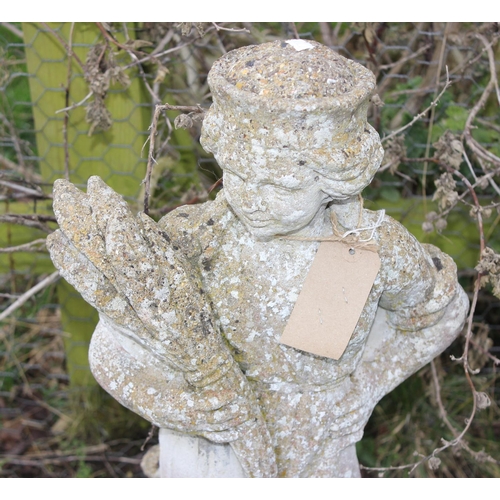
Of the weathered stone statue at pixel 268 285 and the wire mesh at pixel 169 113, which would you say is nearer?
the weathered stone statue at pixel 268 285

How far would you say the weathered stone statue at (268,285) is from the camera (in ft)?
2.64

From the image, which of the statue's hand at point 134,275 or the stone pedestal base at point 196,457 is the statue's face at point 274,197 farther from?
the stone pedestal base at point 196,457

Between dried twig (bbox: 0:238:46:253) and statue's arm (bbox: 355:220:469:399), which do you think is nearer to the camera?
statue's arm (bbox: 355:220:469:399)

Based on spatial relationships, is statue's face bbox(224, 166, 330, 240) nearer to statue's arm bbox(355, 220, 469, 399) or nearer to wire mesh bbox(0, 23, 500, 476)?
statue's arm bbox(355, 220, 469, 399)

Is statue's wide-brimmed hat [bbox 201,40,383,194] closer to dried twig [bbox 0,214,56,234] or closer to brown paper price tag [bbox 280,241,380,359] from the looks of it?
brown paper price tag [bbox 280,241,380,359]

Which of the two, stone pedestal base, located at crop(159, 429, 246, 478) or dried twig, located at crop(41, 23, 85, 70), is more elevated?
dried twig, located at crop(41, 23, 85, 70)

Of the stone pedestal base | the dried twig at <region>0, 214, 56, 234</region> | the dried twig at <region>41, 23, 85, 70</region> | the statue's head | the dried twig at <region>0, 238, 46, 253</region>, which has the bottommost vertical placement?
the stone pedestal base

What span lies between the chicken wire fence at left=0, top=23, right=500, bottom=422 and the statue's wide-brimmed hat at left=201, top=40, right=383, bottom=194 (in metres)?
0.60

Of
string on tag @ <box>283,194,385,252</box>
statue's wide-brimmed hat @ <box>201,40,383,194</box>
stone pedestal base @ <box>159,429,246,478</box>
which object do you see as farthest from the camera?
stone pedestal base @ <box>159,429,246,478</box>

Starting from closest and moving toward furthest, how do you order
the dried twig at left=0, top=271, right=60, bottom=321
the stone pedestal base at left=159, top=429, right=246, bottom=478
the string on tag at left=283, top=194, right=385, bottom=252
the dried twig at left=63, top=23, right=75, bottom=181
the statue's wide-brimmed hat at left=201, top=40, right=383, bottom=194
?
the statue's wide-brimmed hat at left=201, top=40, right=383, bottom=194 < the string on tag at left=283, top=194, right=385, bottom=252 < the stone pedestal base at left=159, top=429, right=246, bottom=478 < the dried twig at left=63, top=23, right=75, bottom=181 < the dried twig at left=0, top=271, right=60, bottom=321

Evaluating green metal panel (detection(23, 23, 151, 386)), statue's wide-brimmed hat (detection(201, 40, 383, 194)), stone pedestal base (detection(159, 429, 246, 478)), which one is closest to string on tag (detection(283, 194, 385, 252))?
statue's wide-brimmed hat (detection(201, 40, 383, 194))

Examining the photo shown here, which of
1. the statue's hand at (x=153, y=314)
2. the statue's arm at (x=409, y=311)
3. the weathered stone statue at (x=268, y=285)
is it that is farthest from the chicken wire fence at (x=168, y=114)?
the statue's hand at (x=153, y=314)

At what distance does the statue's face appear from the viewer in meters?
0.82

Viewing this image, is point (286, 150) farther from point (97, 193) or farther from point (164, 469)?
point (164, 469)
